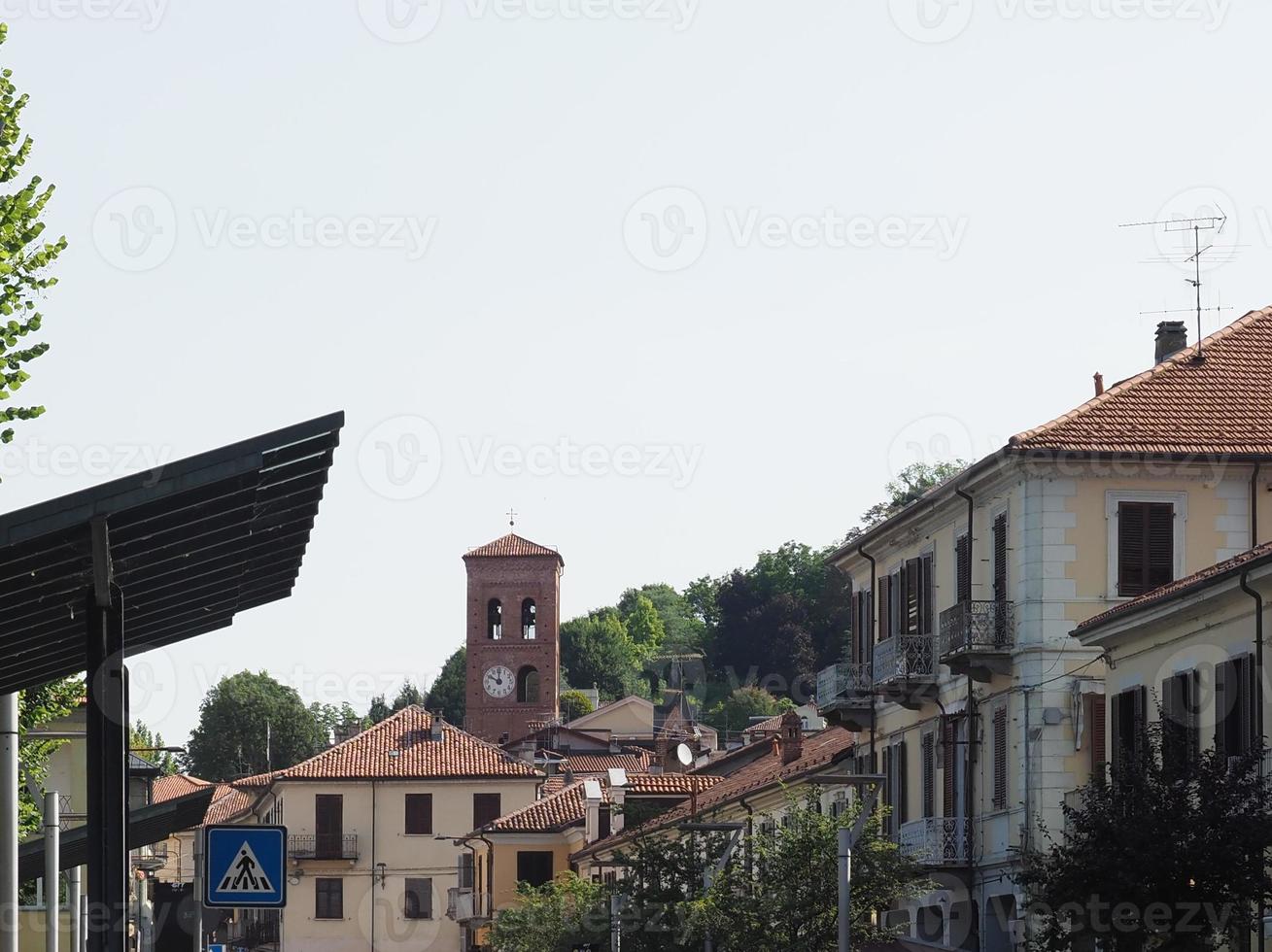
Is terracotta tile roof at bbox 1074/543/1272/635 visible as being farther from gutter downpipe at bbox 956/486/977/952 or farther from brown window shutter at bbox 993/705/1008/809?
gutter downpipe at bbox 956/486/977/952

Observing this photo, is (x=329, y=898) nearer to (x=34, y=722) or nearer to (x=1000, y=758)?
(x=1000, y=758)

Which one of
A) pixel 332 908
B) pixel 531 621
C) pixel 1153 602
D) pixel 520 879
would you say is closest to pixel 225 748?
pixel 531 621

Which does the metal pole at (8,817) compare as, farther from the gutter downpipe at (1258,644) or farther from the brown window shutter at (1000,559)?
the brown window shutter at (1000,559)

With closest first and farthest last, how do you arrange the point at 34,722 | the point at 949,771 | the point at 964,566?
the point at 34,722 → the point at 964,566 → the point at 949,771

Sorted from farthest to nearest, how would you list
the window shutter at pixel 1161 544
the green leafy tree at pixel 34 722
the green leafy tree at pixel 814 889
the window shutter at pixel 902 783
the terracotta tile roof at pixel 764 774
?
the terracotta tile roof at pixel 764 774 → the window shutter at pixel 902 783 → the window shutter at pixel 1161 544 → the green leafy tree at pixel 814 889 → the green leafy tree at pixel 34 722

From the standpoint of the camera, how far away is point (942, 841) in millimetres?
42625

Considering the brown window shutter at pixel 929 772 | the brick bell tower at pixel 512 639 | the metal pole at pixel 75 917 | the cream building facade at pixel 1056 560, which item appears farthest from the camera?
the brick bell tower at pixel 512 639

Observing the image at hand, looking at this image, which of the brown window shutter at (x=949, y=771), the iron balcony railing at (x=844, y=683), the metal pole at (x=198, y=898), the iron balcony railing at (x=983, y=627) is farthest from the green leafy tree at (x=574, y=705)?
the metal pole at (x=198, y=898)

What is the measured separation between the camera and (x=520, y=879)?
81938 mm

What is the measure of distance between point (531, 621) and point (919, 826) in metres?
95.5

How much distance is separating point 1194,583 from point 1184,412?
10.4 meters

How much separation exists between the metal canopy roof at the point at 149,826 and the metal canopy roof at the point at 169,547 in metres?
3.17

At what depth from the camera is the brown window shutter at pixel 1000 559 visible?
40.6 meters

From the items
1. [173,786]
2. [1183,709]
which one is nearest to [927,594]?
[1183,709]
